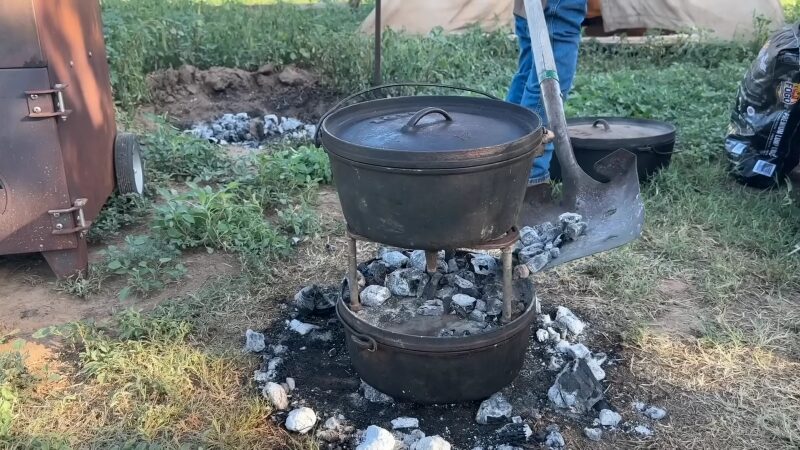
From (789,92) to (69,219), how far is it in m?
4.04

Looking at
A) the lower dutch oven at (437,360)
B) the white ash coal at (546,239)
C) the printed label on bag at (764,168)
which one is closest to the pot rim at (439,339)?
the lower dutch oven at (437,360)

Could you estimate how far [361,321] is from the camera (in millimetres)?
2561

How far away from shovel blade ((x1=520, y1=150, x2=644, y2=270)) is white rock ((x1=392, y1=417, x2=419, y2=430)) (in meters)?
0.93

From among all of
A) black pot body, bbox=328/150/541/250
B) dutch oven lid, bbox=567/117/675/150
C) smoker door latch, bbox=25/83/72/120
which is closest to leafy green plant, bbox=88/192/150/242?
smoker door latch, bbox=25/83/72/120

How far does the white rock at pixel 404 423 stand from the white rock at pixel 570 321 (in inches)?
35.3

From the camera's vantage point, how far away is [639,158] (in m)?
4.27

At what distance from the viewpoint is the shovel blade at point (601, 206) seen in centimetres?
303

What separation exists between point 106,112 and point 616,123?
3182mm

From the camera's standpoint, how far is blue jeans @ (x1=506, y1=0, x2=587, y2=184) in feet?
12.4

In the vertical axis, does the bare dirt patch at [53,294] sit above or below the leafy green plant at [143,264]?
below

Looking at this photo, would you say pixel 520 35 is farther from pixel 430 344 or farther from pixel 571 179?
pixel 430 344

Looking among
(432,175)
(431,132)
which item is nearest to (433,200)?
(432,175)

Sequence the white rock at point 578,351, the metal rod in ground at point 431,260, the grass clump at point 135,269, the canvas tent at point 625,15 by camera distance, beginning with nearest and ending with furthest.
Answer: the metal rod in ground at point 431,260, the white rock at point 578,351, the grass clump at point 135,269, the canvas tent at point 625,15

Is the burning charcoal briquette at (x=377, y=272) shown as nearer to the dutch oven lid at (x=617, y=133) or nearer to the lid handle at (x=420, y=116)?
the lid handle at (x=420, y=116)
